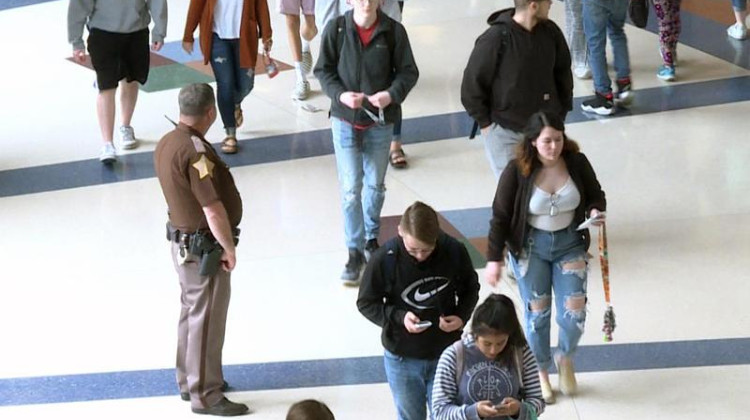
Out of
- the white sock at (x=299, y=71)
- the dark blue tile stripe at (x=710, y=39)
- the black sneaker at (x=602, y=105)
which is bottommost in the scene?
the dark blue tile stripe at (x=710, y=39)

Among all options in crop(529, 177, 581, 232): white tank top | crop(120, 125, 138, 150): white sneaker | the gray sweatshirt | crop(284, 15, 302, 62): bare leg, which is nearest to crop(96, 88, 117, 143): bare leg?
crop(120, 125, 138, 150): white sneaker

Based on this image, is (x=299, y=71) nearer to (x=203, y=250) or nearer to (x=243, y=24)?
(x=243, y=24)

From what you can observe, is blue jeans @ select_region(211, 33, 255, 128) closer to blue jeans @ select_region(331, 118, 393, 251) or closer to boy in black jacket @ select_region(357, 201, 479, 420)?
blue jeans @ select_region(331, 118, 393, 251)

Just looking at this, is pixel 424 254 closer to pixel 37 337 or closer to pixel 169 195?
pixel 169 195

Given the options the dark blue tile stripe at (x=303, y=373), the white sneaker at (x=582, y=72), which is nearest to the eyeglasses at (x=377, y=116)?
the dark blue tile stripe at (x=303, y=373)

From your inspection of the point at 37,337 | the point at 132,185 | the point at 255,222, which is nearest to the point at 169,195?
the point at 37,337

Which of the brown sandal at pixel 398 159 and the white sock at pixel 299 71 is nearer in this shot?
the brown sandal at pixel 398 159

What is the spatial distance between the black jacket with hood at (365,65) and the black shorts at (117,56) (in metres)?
2.03

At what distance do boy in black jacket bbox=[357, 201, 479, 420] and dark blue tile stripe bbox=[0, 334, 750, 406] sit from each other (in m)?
1.02

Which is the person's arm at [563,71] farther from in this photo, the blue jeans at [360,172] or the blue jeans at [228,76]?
the blue jeans at [228,76]

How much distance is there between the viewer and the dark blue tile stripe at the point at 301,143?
7.67 m

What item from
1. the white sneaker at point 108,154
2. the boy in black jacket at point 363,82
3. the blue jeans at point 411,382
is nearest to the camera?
the blue jeans at point 411,382

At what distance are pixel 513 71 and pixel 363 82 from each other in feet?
2.50

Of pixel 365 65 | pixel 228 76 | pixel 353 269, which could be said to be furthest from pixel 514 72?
pixel 228 76
